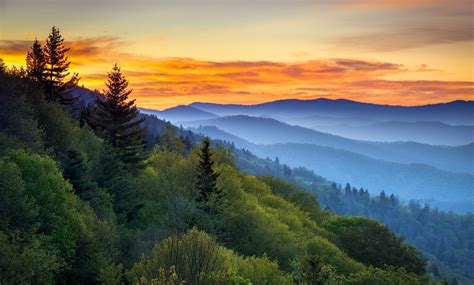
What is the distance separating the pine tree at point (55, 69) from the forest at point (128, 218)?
0.53ft

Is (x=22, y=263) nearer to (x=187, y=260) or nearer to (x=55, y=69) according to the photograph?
(x=187, y=260)

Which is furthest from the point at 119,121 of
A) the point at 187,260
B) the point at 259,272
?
the point at 187,260

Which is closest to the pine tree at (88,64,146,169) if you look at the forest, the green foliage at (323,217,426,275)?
the forest

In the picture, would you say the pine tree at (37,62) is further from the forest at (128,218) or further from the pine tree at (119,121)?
the pine tree at (119,121)

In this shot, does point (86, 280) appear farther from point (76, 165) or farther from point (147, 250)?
point (76, 165)

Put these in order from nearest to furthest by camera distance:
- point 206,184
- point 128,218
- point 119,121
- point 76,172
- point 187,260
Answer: point 187,260, point 76,172, point 128,218, point 206,184, point 119,121

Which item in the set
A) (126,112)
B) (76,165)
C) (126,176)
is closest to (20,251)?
(76,165)

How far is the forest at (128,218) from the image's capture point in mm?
29234

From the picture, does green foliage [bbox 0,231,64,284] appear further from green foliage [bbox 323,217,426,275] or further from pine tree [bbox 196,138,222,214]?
green foliage [bbox 323,217,426,275]

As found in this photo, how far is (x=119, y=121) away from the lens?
6519cm

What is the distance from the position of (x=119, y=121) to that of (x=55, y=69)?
13.0 meters

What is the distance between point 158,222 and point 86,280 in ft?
52.8

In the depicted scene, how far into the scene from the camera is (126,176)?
57344 mm

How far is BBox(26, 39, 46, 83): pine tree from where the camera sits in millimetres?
69137
